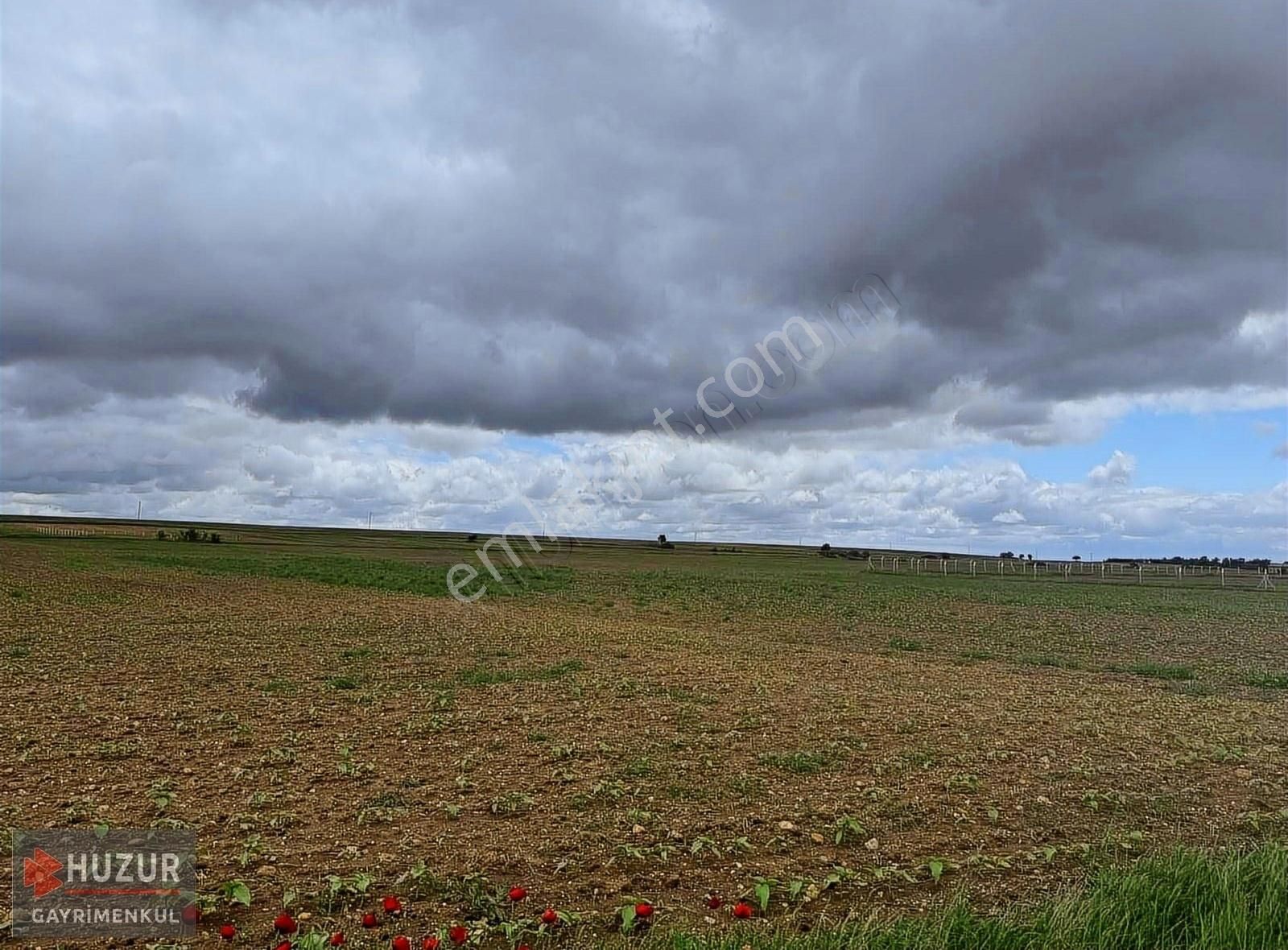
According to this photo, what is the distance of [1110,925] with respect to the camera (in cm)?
464

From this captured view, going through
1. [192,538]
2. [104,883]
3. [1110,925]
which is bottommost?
[192,538]

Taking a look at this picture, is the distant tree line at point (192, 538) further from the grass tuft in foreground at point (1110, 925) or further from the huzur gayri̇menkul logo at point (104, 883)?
the grass tuft in foreground at point (1110, 925)

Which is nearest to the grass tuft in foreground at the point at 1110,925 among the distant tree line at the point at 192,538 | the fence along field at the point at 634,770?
the fence along field at the point at 634,770

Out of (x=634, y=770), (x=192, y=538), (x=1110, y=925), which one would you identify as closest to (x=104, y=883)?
(x=634, y=770)

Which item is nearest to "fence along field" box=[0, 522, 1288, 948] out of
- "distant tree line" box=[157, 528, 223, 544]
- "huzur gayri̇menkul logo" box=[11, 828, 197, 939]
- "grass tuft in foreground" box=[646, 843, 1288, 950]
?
"grass tuft in foreground" box=[646, 843, 1288, 950]

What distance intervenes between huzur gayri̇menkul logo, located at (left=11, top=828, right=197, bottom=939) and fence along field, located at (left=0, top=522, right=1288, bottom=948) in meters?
0.20

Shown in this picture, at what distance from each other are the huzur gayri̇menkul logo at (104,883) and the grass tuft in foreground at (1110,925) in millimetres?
3019

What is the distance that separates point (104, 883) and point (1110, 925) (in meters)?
6.14

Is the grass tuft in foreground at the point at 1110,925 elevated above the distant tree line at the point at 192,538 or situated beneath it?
elevated above

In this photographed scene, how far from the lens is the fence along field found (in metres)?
5.40

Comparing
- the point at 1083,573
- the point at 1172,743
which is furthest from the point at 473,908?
the point at 1083,573

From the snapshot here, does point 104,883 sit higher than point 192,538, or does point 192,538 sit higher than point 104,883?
point 104,883

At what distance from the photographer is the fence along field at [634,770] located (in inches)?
213

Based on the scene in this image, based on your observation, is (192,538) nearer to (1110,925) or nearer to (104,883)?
(104,883)
